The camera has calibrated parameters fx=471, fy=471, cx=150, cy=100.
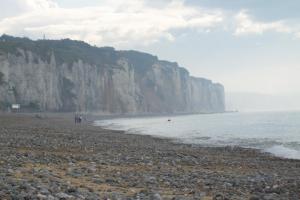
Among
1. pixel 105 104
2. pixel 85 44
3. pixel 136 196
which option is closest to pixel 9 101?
pixel 105 104

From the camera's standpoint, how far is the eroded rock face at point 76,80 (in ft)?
337

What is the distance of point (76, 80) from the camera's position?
12962cm

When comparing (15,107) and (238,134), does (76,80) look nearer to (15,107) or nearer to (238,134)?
(15,107)

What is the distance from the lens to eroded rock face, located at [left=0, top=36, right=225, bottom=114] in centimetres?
10284

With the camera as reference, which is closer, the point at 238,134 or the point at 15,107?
the point at 238,134

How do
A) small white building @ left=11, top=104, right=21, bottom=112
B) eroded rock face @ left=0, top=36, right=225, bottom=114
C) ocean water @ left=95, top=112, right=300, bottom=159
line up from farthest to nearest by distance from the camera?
eroded rock face @ left=0, top=36, right=225, bottom=114, small white building @ left=11, top=104, right=21, bottom=112, ocean water @ left=95, top=112, right=300, bottom=159

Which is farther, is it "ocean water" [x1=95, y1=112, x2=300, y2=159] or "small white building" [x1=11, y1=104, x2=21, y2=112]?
"small white building" [x1=11, y1=104, x2=21, y2=112]

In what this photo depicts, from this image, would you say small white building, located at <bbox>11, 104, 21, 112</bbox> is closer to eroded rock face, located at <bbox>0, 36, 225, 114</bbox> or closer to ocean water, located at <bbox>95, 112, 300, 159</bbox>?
eroded rock face, located at <bbox>0, 36, 225, 114</bbox>

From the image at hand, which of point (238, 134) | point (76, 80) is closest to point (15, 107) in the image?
point (76, 80)

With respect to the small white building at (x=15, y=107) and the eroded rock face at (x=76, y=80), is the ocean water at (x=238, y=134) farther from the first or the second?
the eroded rock face at (x=76, y=80)

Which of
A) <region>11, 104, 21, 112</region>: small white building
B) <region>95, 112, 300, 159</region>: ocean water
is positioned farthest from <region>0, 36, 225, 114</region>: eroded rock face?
<region>95, 112, 300, 159</region>: ocean water

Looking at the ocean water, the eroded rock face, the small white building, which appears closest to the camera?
the ocean water

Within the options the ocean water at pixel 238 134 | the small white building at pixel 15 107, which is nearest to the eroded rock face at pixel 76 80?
the small white building at pixel 15 107

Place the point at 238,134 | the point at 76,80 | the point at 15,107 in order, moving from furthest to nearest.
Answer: the point at 76,80 → the point at 15,107 → the point at 238,134
